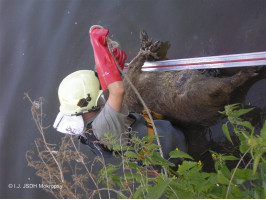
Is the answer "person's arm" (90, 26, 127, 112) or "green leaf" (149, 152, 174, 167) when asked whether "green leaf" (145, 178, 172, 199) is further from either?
"person's arm" (90, 26, 127, 112)

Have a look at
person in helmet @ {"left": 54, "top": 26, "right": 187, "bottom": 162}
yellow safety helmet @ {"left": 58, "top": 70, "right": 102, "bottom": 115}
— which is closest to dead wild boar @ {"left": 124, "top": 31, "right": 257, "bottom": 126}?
person in helmet @ {"left": 54, "top": 26, "right": 187, "bottom": 162}

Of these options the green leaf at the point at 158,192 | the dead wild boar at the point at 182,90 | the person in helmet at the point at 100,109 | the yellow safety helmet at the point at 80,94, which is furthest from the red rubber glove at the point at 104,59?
the green leaf at the point at 158,192

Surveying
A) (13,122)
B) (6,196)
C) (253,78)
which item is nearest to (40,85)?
(13,122)

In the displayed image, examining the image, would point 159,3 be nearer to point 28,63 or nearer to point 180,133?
point 180,133

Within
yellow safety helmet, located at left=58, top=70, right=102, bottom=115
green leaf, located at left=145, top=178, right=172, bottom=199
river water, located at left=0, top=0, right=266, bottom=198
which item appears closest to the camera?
green leaf, located at left=145, top=178, right=172, bottom=199

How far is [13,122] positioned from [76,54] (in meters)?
1.37

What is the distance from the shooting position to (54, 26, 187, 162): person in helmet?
191 centimetres

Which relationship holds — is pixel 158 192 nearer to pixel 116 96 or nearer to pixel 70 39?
pixel 116 96

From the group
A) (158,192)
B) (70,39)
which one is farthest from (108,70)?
(70,39)

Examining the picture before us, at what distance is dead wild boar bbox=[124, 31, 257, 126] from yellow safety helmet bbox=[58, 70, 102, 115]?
25.1 inches

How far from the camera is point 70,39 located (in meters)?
3.93

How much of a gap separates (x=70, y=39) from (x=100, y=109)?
2.01 metres

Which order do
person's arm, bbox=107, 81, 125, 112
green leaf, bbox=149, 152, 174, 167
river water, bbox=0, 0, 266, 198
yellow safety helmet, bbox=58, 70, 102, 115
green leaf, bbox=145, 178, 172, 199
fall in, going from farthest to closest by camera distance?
river water, bbox=0, 0, 266, 198 → yellow safety helmet, bbox=58, 70, 102, 115 → person's arm, bbox=107, 81, 125, 112 → green leaf, bbox=149, 152, 174, 167 → green leaf, bbox=145, 178, 172, 199

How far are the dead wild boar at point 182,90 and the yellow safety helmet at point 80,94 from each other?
639 millimetres
